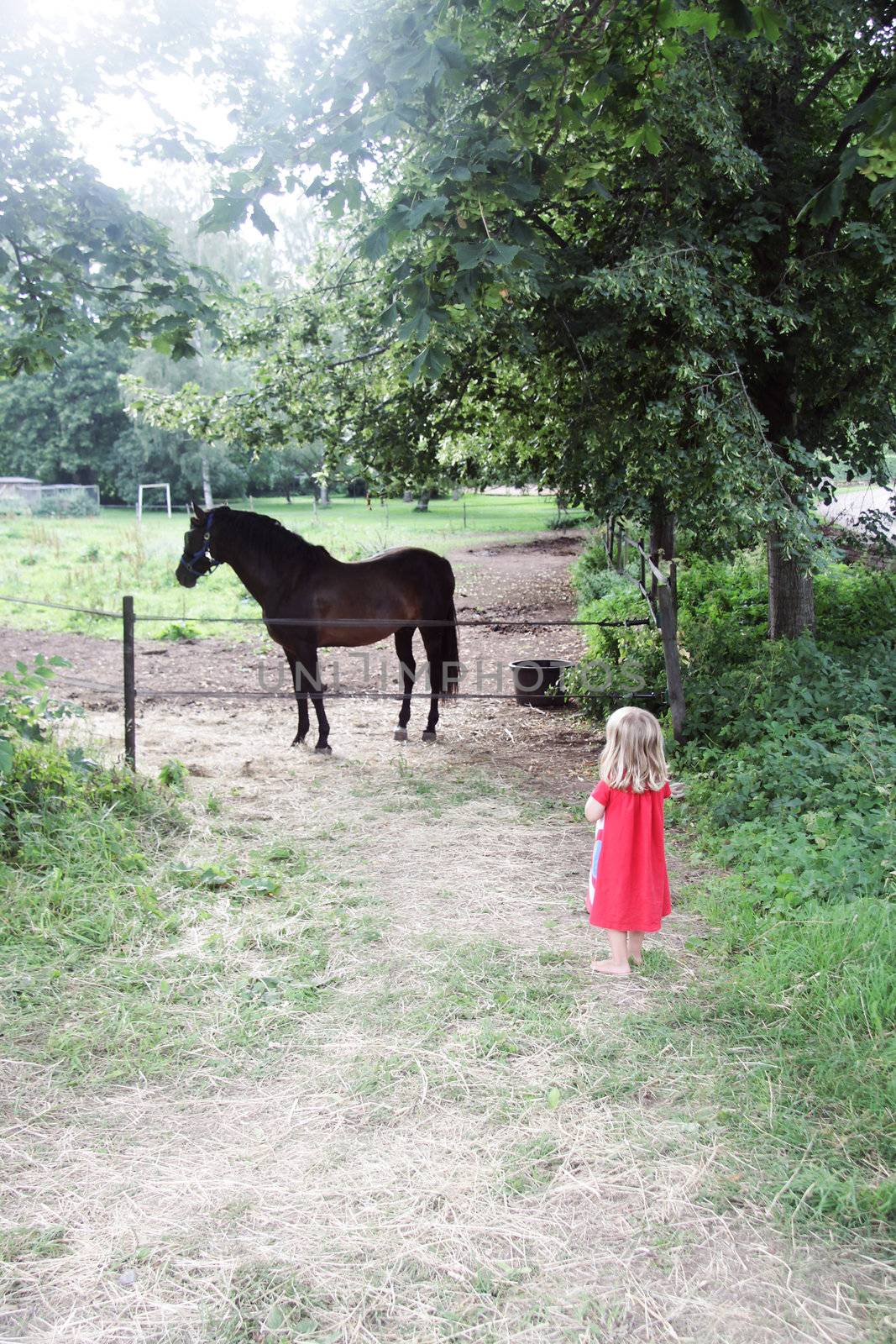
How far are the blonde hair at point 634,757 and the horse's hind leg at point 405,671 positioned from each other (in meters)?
4.03

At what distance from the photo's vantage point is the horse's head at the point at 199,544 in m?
7.04

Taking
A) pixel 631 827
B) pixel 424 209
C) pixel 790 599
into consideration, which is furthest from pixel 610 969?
pixel 790 599

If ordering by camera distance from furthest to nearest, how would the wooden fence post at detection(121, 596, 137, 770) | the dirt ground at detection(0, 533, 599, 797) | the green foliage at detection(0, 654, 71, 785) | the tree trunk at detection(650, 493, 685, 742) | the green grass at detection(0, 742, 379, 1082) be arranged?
the dirt ground at detection(0, 533, 599, 797) < the tree trunk at detection(650, 493, 685, 742) < the wooden fence post at detection(121, 596, 137, 770) < the green foliage at detection(0, 654, 71, 785) < the green grass at detection(0, 742, 379, 1082)

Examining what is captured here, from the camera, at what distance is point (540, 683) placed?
344 inches

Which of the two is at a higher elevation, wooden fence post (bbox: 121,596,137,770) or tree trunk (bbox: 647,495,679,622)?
tree trunk (bbox: 647,495,679,622)

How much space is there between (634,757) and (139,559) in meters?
13.8

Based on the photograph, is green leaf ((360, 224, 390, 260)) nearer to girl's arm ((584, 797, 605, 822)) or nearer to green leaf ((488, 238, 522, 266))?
green leaf ((488, 238, 522, 266))

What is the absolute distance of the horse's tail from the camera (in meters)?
7.72

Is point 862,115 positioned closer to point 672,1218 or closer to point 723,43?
point 723,43

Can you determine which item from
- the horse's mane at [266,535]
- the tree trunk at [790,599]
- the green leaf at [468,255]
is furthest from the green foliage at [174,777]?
the tree trunk at [790,599]

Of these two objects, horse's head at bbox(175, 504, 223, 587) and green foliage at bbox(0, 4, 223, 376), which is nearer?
green foliage at bbox(0, 4, 223, 376)

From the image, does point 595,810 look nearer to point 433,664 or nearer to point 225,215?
point 225,215

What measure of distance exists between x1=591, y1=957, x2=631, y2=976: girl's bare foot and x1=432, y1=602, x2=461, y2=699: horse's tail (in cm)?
410

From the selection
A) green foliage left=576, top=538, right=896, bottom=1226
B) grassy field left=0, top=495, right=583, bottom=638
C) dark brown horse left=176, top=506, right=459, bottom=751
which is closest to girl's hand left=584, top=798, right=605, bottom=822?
green foliage left=576, top=538, right=896, bottom=1226
